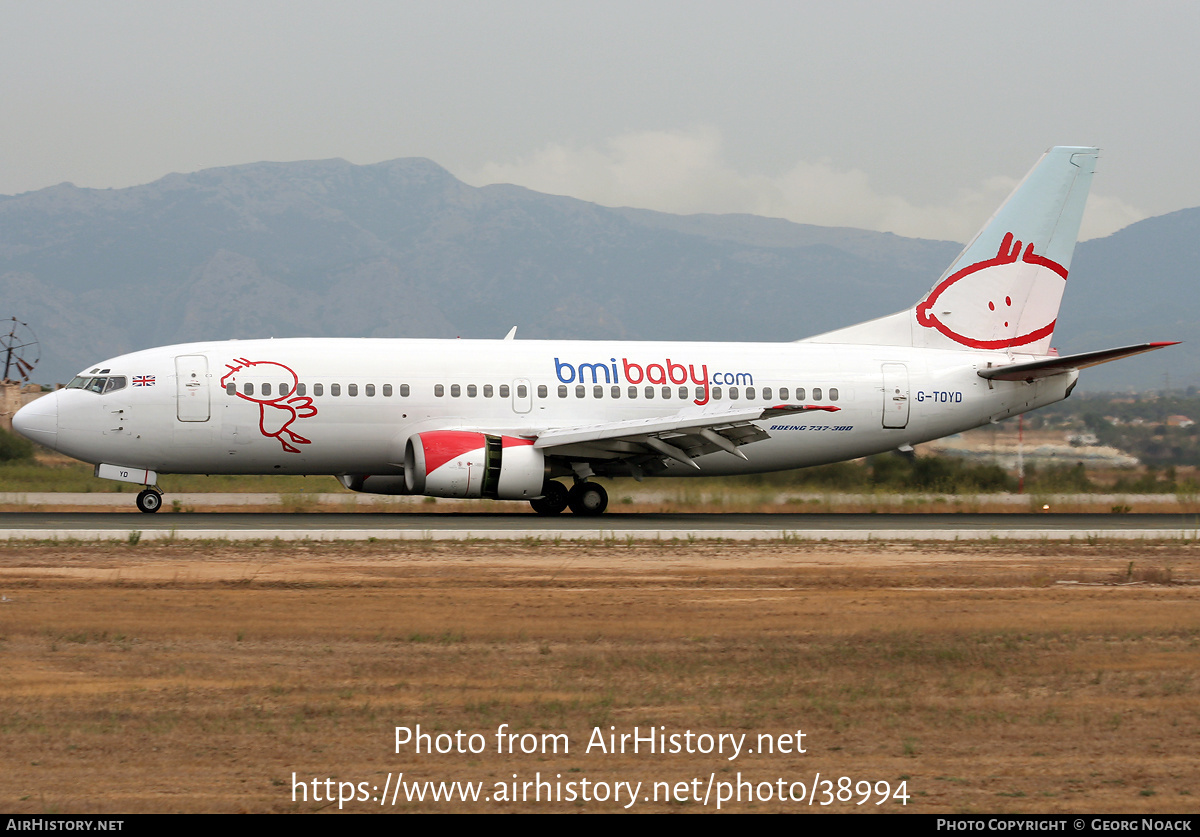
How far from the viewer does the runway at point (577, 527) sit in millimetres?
22062

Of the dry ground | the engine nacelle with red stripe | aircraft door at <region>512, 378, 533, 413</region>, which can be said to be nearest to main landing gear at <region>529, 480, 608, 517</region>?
the engine nacelle with red stripe

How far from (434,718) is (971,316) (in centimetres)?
2565

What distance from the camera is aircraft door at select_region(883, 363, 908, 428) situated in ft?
100

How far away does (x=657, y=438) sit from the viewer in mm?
27234

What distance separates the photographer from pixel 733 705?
32.5 ft

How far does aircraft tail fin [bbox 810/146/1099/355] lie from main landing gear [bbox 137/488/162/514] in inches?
A: 640

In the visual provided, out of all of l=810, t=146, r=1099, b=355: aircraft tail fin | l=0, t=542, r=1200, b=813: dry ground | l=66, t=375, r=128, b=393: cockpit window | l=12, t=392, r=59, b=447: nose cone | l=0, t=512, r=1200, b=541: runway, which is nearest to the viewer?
l=0, t=542, r=1200, b=813: dry ground

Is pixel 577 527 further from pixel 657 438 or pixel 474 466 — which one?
pixel 657 438

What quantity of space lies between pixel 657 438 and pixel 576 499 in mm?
2419

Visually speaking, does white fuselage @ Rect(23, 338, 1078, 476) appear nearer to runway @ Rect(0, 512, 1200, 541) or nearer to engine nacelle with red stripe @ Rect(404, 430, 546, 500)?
engine nacelle with red stripe @ Rect(404, 430, 546, 500)

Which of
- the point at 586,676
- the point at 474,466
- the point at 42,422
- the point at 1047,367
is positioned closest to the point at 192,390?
the point at 42,422

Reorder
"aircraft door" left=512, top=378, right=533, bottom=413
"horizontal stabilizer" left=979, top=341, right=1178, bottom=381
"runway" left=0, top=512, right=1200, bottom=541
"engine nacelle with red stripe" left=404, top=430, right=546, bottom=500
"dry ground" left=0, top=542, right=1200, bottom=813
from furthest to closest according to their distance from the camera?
"aircraft door" left=512, top=378, right=533, bottom=413
"horizontal stabilizer" left=979, top=341, right=1178, bottom=381
"engine nacelle with red stripe" left=404, top=430, right=546, bottom=500
"runway" left=0, top=512, right=1200, bottom=541
"dry ground" left=0, top=542, right=1200, bottom=813

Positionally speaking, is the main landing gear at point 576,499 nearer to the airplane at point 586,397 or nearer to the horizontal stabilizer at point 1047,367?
the airplane at point 586,397
